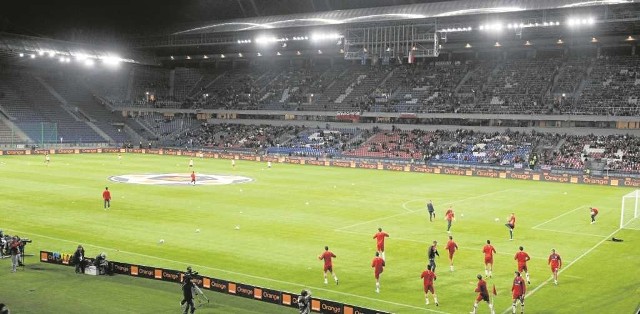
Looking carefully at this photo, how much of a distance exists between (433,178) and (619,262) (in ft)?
115

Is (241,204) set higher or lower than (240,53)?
lower

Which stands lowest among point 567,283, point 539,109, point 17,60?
point 567,283

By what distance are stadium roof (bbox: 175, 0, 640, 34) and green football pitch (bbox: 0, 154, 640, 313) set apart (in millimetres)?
20379

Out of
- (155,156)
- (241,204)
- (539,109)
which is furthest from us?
(155,156)

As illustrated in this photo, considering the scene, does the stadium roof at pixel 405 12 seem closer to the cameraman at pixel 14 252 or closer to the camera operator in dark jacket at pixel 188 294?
the cameraman at pixel 14 252

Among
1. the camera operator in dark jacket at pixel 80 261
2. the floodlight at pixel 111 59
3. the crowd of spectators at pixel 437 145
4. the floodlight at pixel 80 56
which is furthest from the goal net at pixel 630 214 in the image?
the floodlight at pixel 111 59

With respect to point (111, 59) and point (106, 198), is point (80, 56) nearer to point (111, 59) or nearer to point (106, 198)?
point (111, 59)

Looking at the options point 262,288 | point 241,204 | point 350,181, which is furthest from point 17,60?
point 262,288

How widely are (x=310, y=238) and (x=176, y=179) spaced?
2784 cm

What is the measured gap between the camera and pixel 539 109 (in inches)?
2997

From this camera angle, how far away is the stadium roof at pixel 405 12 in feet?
216

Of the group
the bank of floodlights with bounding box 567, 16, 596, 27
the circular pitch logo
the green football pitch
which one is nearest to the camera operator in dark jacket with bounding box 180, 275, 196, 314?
the green football pitch

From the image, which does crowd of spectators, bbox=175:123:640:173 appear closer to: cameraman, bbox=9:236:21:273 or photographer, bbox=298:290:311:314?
photographer, bbox=298:290:311:314

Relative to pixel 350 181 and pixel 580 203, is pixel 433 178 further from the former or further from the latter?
pixel 580 203
